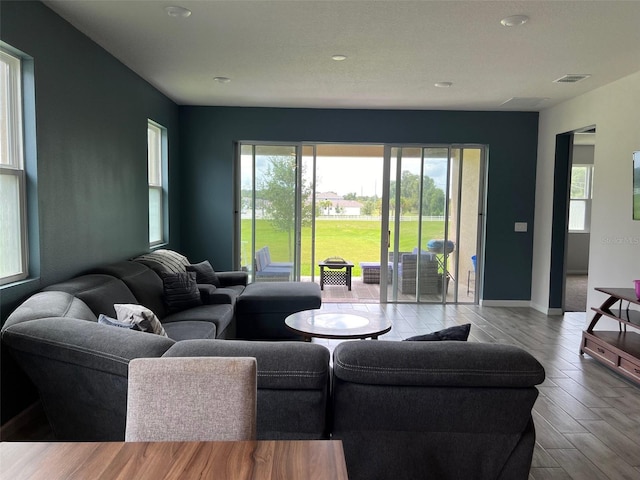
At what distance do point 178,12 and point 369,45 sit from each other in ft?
4.92

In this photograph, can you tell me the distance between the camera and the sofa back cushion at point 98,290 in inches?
119

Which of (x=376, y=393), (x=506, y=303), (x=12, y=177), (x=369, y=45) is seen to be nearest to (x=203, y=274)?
(x=12, y=177)

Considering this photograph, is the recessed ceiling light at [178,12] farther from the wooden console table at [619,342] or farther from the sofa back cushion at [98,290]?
the wooden console table at [619,342]

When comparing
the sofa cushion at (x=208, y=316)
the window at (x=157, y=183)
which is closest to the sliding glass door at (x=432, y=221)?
the window at (x=157, y=183)

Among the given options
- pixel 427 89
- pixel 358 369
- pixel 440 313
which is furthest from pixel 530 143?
pixel 358 369

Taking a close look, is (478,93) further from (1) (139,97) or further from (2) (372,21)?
(1) (139,97)

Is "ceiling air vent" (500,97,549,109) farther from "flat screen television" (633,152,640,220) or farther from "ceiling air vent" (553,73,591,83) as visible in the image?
"flat screen television" (633,152,640,220)

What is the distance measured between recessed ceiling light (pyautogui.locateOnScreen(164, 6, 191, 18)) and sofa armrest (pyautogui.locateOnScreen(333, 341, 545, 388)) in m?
2.54

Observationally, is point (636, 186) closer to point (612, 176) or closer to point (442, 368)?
point (612, 176)

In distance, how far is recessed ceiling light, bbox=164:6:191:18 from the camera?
307 cm

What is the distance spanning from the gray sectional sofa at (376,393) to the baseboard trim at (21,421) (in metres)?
0.86

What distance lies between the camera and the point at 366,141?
6.47m

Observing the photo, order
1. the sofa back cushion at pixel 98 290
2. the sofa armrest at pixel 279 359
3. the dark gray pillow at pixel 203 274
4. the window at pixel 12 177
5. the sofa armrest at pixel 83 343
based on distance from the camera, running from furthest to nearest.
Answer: the dark gray pillow at pixel 203 274
the sofa back cushion at pixel 98 290
the window at pixel 12 177
the sofa armrest at pixel 83 343
the sofa armrest at pixel 279 359

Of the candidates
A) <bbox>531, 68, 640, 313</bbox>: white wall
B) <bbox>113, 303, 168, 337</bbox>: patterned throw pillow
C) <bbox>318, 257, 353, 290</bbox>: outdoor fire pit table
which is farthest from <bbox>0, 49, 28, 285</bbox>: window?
<bbox>318, 257, 353, 290</bbox>: outdoor fire pit table
